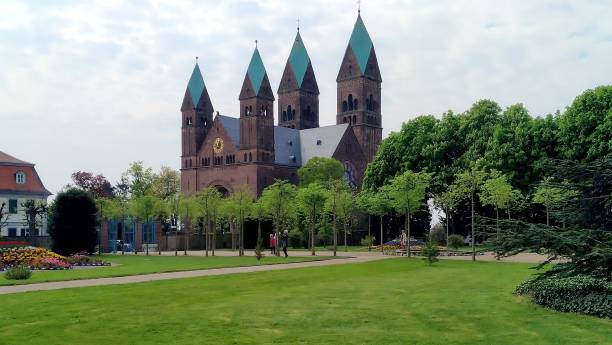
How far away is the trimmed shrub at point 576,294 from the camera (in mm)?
15709

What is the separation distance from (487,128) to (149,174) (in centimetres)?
3820

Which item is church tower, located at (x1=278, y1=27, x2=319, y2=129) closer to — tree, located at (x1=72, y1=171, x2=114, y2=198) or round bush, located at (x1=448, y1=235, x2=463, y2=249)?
tree, located at (x1=72, y1=171, x2=114, y2=198)

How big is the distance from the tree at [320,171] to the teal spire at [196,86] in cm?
2615

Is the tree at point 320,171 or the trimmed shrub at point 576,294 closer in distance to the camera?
the trimmed shrub at point 576,294

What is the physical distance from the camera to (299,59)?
408 ft

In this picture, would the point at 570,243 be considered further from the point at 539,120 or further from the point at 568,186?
the point at 539,120

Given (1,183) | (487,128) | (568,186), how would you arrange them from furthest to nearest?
(1,183) → (487,128) → (568,186)

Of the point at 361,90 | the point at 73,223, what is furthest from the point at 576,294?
the point at 361,90

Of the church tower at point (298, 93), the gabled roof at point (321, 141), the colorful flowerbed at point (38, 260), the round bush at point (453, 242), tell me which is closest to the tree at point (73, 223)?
the colorful flowerbed at point (38, 260)

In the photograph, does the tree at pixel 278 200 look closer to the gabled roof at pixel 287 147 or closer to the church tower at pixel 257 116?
the church tower at pixel 257 116

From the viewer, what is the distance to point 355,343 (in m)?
12.4

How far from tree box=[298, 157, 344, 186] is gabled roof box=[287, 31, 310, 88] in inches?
1338

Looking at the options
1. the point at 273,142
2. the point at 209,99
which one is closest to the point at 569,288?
the point at 273,142

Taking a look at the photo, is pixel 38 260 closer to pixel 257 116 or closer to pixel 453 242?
pixel 453 242
